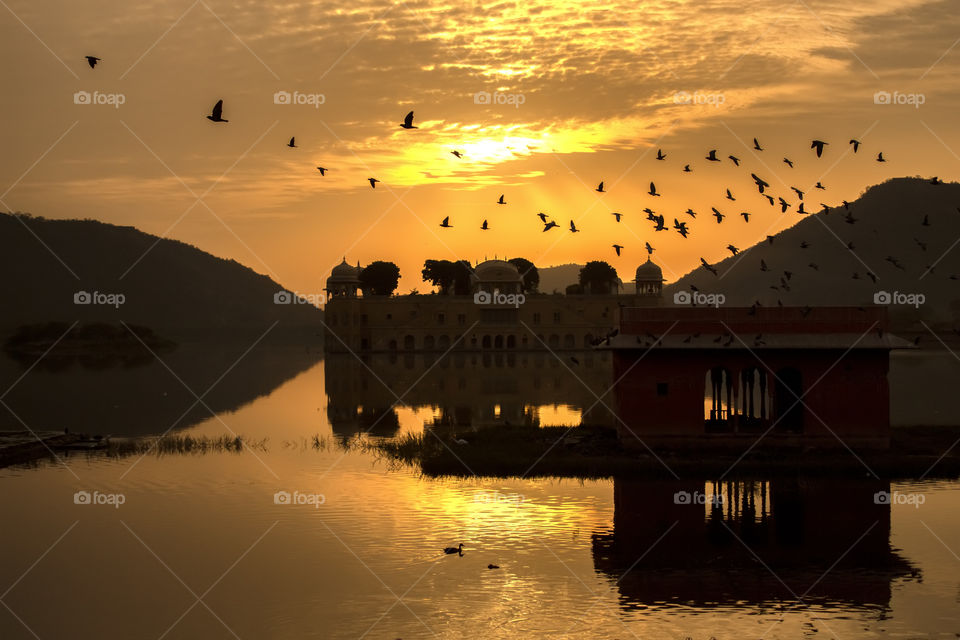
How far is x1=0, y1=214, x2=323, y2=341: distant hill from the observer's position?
156 metres

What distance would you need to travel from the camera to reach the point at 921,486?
2116 centimetres

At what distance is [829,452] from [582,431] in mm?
6914

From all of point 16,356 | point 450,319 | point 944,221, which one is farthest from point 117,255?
point 944,221

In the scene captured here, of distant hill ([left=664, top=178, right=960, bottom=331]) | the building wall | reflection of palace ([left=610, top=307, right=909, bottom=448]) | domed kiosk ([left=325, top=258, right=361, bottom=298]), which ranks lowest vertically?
reflection of palace ([left=610, top=307, right=909, bottom=448])

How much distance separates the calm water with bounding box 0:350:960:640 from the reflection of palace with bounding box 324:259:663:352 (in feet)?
220

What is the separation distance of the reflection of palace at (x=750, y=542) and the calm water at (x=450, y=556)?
0.18ft

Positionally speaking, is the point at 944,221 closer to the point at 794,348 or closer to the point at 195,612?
the point at 794,348

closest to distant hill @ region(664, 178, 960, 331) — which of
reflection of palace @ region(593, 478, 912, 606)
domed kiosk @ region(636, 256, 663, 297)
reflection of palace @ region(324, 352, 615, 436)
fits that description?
domed kiosk @ region(636, 256, 663, 297)

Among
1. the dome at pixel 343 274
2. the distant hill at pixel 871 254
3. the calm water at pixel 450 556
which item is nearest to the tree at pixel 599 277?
the dome at pixel 343 274

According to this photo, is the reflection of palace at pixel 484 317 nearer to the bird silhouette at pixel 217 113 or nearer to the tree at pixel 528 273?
the tree at pixel 528 273

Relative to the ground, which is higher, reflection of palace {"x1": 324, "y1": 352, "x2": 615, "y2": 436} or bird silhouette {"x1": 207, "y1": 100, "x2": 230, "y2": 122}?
bird silhouette {"x1": 207, "y1": 100, "x2": 230, "y2": 122}

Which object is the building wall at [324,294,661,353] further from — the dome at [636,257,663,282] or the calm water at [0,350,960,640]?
the calm water at [0,350,960,640]

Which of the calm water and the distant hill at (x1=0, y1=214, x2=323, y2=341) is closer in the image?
the calm water

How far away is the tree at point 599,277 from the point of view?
11194cm
